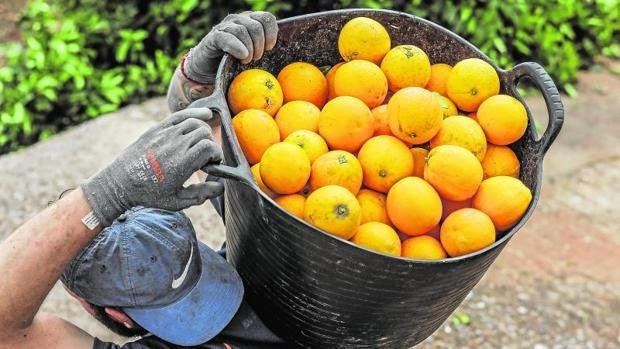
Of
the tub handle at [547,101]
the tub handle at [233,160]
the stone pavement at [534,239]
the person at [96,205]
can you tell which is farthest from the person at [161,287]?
the stone pavement at [534,239]

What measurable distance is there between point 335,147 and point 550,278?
6.65 ft

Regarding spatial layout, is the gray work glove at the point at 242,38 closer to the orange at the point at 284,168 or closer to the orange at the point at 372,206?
the orange at the point at 284,168

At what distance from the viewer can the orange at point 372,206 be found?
157 centimetres

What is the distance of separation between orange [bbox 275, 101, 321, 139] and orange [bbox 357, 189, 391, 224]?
208 millimetres

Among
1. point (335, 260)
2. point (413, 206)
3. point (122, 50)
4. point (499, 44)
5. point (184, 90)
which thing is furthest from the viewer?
point (499, 44)

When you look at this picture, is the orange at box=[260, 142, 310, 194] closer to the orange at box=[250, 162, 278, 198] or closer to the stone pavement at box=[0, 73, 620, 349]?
the orange at box=[250, 162, 278, 198]

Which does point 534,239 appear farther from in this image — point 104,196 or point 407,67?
point 104,196

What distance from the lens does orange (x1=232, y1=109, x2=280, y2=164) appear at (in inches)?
62.8

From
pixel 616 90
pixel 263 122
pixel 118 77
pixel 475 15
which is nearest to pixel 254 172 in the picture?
pixel 263 122

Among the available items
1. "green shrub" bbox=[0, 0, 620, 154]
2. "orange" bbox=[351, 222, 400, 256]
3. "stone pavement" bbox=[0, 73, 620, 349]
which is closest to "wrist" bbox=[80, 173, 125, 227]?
"orange" bbox=[351, 222, 400, 256]

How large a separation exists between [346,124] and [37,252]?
74 centimetres

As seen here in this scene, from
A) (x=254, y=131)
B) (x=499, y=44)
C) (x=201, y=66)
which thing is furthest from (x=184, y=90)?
(x=499, y=44)

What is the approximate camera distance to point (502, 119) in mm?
1659

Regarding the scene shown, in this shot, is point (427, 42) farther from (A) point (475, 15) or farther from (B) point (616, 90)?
(B) point (616, 90)
